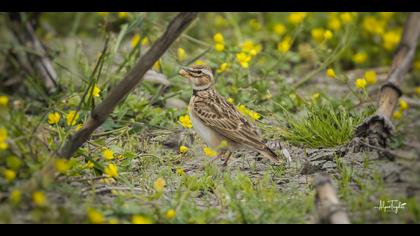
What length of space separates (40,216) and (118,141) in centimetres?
246

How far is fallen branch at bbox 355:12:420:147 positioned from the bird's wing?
0.95m

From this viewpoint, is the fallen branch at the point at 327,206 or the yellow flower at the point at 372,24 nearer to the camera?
the fallen branch at the point at 327,206

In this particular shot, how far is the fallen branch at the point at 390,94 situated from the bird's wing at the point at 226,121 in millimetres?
951

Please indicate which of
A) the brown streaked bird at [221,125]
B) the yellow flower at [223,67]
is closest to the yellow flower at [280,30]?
the yellow flower at [223,67]

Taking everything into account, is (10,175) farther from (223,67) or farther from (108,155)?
(223,67)

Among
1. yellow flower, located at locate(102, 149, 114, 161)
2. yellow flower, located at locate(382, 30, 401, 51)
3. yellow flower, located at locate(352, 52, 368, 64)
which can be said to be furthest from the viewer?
yellow flower, located at locate(382, 30, 401, 51)

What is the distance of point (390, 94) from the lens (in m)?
7.17

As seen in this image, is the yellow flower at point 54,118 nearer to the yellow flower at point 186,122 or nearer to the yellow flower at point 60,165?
the yellow flower at point 60,165

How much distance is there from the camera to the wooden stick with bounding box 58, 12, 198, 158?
4992mm

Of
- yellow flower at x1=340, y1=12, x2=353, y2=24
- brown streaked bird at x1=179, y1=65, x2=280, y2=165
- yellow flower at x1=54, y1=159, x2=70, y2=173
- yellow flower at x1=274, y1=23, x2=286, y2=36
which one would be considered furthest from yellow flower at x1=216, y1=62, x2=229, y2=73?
yellow flower at x1=54, y1=159, x2=70, y2=173

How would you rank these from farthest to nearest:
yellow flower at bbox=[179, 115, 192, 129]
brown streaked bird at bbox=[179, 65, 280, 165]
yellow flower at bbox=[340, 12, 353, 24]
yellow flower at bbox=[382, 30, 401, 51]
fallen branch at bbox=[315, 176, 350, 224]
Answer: yellow flower at bbox=[382, 30, 401, 51]
yellow flower at bbox=[340, 12, 353, 24]
yellow flower at bbox=[179, 115, 192, 129]
brown streaked bird at bbox=[179, 65, 280, 165]
fallen branch at bbox=[315, 176, 350, 224]

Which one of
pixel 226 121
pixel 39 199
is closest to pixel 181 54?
pixel 226 121

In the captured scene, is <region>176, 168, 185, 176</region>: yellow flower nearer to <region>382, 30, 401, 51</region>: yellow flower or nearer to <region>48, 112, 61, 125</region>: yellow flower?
<region>48, 112, 61, 125</region>: yellow flower

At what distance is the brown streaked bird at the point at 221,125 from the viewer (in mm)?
6727
